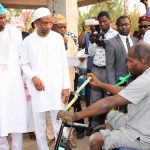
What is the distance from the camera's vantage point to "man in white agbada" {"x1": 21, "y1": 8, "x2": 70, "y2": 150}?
194 inches

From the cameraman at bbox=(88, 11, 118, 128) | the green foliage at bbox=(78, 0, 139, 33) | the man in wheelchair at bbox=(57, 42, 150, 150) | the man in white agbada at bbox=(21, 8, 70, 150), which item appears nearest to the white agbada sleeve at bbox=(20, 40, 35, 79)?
the man in white agbada at bbox=(21, 8, 70, 150)

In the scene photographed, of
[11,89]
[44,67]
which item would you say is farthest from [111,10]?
[11,89]

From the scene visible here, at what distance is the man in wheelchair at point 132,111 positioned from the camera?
3123mm

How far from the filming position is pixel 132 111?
3.29 meters

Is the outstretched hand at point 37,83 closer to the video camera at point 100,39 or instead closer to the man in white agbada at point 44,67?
the man in white agbada at point 44,67

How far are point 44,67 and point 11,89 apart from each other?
503 mm

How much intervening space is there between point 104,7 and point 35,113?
72.9ft

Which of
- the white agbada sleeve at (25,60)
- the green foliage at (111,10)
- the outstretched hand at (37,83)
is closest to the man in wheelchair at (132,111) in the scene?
the outstretched hand at (37,83)

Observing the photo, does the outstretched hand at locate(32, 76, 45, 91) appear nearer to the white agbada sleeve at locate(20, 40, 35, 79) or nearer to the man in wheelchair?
the white agbada sleeve at locate(20, 40, 35, 79)

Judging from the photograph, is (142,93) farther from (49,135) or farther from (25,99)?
(49,135)

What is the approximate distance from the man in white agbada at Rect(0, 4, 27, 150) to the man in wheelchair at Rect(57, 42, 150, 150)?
191 centimetres

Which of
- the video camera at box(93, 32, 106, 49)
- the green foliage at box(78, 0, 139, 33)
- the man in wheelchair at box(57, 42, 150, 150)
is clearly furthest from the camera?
the green foliage at box(78, 0, 139, 33)

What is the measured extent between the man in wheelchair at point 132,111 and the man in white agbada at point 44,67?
1725mm

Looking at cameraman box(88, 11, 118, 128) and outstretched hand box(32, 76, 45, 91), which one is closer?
outstretched hand box(32, 76, 45, 91)
